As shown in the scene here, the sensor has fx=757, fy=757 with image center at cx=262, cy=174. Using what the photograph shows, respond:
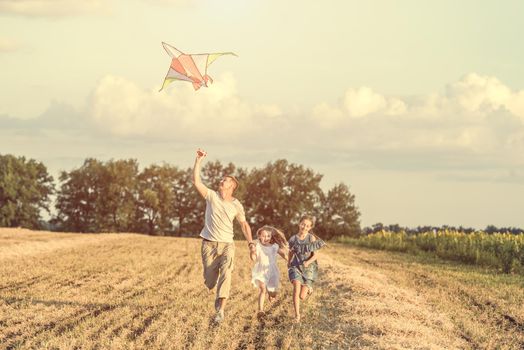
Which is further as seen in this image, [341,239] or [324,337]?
[341,239]

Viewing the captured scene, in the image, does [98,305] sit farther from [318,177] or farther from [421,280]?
[318,177]

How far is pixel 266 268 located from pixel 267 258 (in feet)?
0.60

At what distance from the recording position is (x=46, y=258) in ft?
87.8

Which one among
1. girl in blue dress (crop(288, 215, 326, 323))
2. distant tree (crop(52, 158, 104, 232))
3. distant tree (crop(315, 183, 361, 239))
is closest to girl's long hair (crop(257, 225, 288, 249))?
girl in blue dress (crop(288, 215, 326, 323))

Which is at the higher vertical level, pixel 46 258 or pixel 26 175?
pixel 26 175

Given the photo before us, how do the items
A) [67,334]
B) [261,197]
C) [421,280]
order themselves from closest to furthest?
[67,334]
[421,280]
[261,197]

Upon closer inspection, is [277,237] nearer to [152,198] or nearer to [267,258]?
[267,258]

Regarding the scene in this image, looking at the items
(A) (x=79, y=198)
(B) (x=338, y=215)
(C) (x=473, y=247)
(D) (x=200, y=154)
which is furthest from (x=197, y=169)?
(A) (x=79, y=198)

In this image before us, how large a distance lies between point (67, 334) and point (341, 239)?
42.7m

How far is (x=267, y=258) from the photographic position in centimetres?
1348

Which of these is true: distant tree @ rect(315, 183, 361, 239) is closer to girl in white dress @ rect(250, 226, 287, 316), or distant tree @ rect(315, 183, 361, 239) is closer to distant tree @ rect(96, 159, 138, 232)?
distant tree @ rect(96, 159, 138, 232)

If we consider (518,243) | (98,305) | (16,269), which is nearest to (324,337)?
(98,305)

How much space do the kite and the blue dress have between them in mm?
3196

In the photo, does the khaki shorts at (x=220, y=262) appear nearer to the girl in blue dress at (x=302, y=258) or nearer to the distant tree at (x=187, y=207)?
the girl in blue dress at (x=302, y=258)
